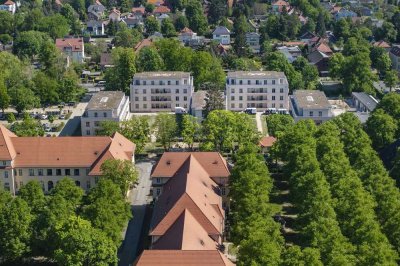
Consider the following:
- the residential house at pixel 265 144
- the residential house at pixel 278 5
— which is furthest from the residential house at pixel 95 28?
the residential house at pixel 265 144

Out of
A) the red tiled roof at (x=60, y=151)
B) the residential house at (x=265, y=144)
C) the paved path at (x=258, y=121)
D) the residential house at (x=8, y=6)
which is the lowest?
the residential house at (x=8, y=6)

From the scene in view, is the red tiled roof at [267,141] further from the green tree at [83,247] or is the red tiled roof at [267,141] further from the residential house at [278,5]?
the residential house at [278,5]

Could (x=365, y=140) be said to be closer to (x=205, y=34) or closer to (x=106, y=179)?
(x=106, y=179)

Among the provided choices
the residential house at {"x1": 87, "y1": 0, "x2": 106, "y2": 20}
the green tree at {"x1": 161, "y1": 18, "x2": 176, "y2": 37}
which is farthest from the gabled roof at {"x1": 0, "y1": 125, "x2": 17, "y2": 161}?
the residential house at {"x1": 87, "y1": 0, "x2": 106, "y2": 20}

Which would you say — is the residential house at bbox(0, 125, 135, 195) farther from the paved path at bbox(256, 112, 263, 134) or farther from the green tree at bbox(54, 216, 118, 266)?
the paved path at bbox(256, 112, 263, 134)

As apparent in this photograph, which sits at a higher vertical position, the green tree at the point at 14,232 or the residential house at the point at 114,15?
the green tree at the point at 14,232

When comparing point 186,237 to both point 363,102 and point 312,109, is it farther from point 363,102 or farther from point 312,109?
point 363,102

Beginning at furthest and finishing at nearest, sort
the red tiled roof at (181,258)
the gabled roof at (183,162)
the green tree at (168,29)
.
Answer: the green tree at (168,29), the gabled roof at (183,162), the red tiled roof at (181,258)

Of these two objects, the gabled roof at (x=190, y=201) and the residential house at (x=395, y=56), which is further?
the residential house at (x=395, y=56)

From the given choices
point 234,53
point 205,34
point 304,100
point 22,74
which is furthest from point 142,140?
point 205,34
